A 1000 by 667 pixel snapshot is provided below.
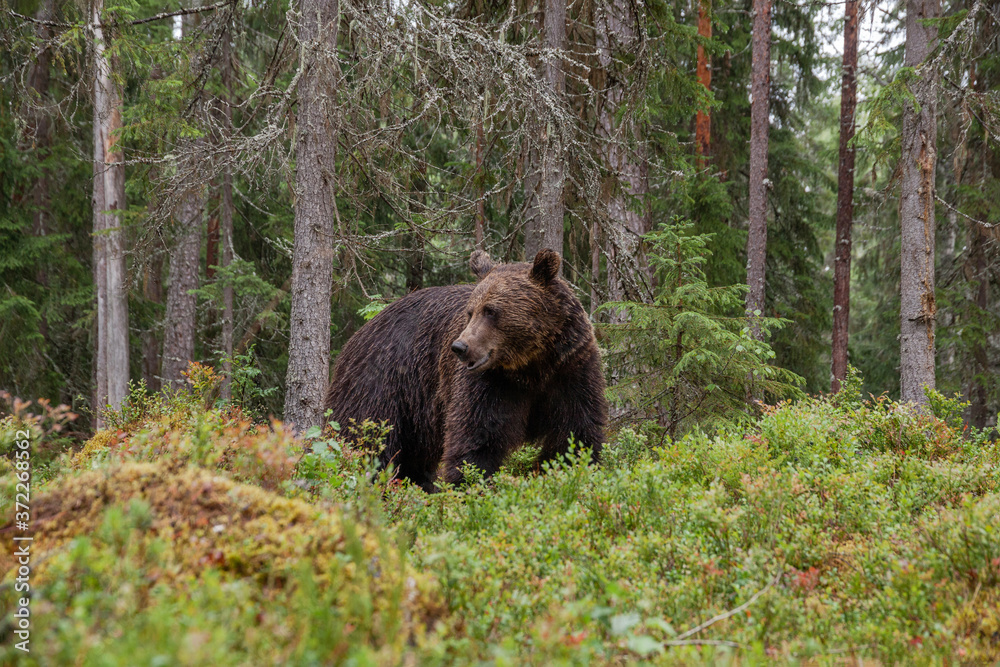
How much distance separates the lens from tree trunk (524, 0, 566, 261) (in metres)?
8.34

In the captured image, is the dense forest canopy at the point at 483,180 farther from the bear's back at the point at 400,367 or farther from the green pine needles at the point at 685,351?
the bear's back at the point at 400,367

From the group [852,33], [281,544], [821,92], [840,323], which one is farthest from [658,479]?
[821,92]

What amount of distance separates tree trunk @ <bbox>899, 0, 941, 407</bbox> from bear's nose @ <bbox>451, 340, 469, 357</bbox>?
967 cm

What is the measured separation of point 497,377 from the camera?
5859 mm

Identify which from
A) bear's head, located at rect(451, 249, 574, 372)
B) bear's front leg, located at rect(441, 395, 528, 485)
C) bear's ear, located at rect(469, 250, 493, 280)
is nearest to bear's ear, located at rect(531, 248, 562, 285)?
bear's head, located at rect(451, 249, 574, 372)

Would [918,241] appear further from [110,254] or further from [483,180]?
[110,254]

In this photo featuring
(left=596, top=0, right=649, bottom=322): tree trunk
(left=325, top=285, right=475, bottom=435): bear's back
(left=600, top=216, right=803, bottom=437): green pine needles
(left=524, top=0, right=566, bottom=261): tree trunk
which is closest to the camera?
(left=325, top=285, right=475, bottom=435): bear's back

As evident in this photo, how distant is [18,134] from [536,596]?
14.7 metres

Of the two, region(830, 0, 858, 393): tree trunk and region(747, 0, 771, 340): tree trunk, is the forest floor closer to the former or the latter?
region(747, 0, 771, 340): tree trunk

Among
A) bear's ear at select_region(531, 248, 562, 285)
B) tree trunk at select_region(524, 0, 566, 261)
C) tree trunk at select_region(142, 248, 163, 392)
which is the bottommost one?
tree trunk at select_region(142, 248, 163, 392)

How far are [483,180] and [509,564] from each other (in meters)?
7.37

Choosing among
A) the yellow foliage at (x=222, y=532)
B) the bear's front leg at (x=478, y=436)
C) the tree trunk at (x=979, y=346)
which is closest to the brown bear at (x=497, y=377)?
the bear's front leg at (x=478, y=436)

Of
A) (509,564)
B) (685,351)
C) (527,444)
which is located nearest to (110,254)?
(527,444)

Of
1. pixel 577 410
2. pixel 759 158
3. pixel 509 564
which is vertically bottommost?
pixel 509 564
